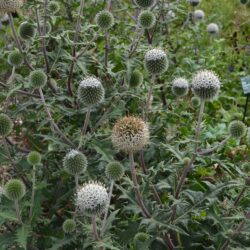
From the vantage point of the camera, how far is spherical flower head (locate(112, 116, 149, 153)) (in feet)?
8.05

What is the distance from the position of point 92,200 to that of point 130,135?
39 cm

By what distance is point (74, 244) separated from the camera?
2.84 meters

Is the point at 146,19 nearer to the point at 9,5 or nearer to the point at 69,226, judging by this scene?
the point at 9,5

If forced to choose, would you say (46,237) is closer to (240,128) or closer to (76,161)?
(76,161)

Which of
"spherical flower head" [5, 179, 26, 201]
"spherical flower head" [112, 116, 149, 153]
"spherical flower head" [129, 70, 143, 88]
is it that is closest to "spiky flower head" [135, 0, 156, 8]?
"spherical flower head" [129, 70, 143, 88]

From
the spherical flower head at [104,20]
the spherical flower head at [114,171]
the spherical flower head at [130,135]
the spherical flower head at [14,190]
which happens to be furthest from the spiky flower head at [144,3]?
the spherical flower head at [14,190]

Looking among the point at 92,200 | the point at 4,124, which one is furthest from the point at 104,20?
the point at 92,200

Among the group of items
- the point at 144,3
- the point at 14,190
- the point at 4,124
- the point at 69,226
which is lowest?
the point at 69,226

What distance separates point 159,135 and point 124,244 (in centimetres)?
91

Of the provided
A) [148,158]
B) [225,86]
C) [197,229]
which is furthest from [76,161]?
[225,86]

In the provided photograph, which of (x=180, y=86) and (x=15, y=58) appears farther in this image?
(x=180, y=86)

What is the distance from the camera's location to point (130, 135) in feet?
8.06

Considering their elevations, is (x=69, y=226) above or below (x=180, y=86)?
below

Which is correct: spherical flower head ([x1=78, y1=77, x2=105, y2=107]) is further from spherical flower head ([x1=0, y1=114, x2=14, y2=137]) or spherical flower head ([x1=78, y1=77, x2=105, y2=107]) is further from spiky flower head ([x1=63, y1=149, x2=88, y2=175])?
spherical flower head ([x1=0, y1=114, x2=14, y2=137])
